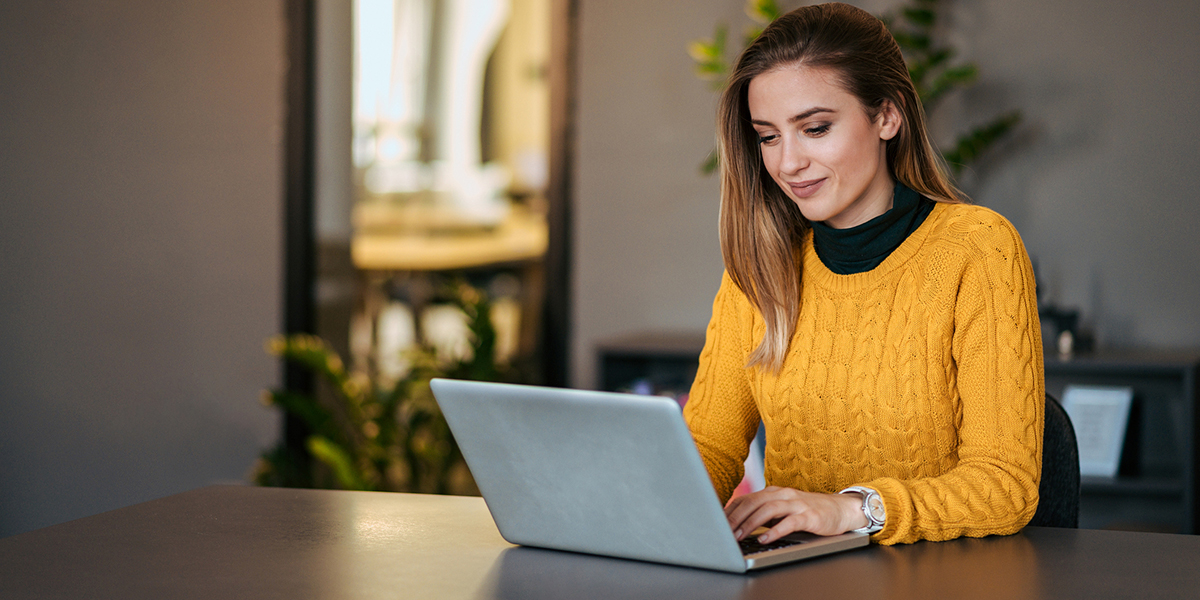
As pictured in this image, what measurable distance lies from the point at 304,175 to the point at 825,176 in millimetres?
2596

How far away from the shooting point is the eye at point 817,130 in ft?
4.92

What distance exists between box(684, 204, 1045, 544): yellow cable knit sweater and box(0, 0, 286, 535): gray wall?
7.99 ft

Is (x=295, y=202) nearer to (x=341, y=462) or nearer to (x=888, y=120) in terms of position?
(x=341, y=462)

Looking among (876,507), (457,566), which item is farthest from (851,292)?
(457,566)

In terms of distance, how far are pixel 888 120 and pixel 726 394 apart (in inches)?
18.5

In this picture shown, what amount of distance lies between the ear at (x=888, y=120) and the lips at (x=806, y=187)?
5.0 inches

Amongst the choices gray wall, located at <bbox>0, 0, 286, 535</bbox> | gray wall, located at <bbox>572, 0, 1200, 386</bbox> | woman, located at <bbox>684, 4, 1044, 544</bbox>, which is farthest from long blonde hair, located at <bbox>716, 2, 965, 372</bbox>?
gray wall, located at <bbox>0, 0, 286, 535</bbox>

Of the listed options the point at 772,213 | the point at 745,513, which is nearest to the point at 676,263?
the point at 772,213

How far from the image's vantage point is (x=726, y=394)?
64.9 inches

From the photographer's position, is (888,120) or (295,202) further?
(295,202)

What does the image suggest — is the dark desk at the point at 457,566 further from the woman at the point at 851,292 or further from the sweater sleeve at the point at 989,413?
the woman at the point at 851,292

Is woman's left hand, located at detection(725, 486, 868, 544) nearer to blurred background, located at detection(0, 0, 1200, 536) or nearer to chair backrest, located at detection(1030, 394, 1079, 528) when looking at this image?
chair backrest, located at detection(1030, 394, 1079, 528)

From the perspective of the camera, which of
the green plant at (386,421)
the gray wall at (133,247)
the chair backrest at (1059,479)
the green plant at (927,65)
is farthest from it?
the gray wall at (133,247)

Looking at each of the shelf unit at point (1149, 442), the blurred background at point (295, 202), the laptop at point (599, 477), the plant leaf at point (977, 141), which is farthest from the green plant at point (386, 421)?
the laptop at point (599, 477)
